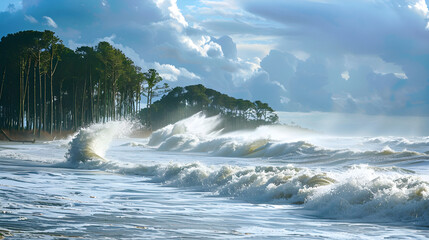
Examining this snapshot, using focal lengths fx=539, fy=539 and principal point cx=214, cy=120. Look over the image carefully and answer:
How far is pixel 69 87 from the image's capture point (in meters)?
69.3

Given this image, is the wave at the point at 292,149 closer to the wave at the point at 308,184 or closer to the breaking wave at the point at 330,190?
the wave at the point at 308,184

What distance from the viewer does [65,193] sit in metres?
12.1

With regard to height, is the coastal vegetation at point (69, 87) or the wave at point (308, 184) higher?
the coastal vegetation at point (69, 87)

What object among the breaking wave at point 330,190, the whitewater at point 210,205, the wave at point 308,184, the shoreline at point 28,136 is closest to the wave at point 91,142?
the wave at point 308,184

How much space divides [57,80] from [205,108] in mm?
55691

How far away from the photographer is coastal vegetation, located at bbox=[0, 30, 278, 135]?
179 ft

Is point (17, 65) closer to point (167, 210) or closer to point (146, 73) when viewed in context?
point (146, 73)

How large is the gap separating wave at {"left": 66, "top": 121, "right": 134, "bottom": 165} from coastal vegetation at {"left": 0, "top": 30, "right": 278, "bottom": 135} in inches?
1001

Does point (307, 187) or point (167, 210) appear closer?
point (167, 210)

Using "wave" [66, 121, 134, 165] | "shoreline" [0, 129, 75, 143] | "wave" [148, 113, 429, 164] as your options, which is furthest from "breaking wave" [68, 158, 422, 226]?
"shoreline" [0, 129, 75, 143]

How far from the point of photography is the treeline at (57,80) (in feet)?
178

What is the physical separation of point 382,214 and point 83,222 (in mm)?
5036

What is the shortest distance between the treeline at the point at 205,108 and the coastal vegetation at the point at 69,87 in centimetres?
21

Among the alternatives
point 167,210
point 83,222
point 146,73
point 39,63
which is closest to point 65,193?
point 167,210
